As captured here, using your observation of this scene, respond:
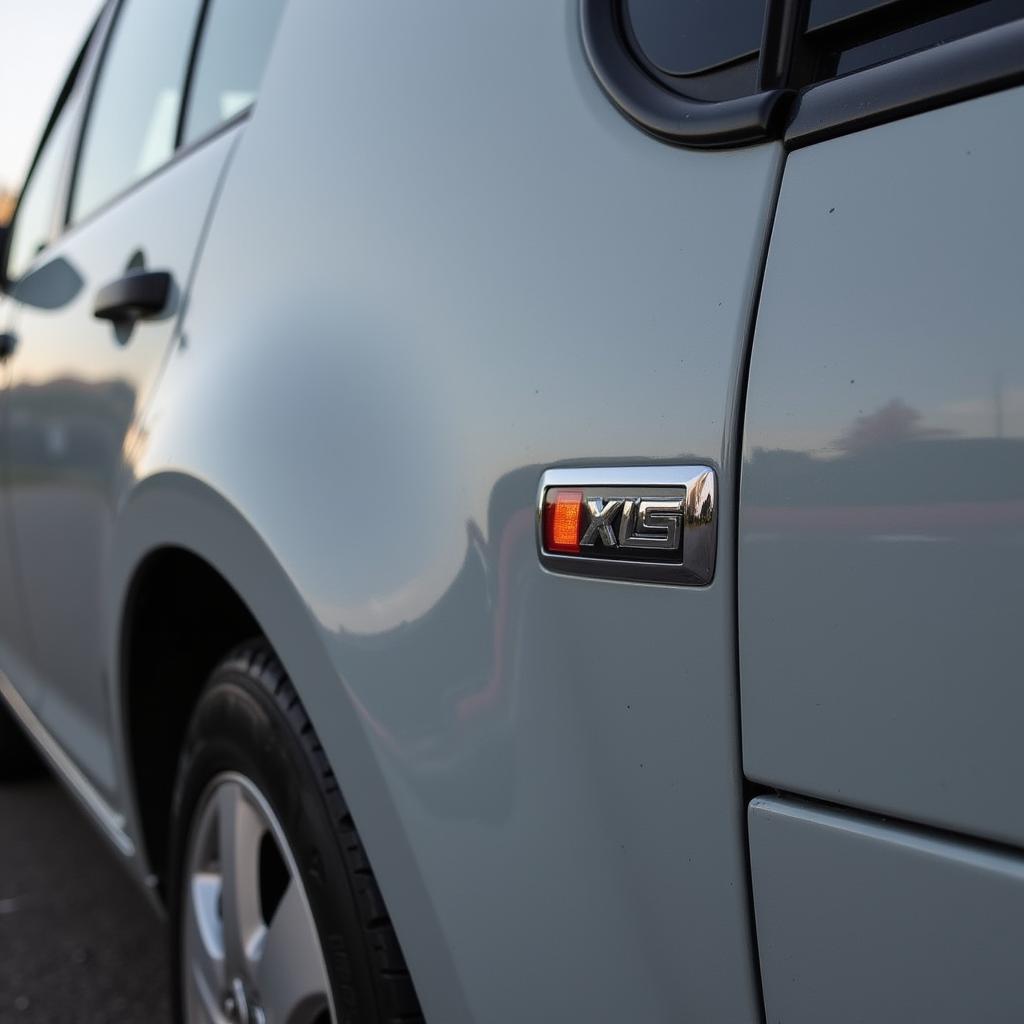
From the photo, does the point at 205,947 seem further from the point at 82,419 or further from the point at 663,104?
the point at 663,104

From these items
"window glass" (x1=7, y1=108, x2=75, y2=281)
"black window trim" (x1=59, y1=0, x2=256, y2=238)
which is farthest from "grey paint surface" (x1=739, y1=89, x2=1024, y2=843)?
"window glass" (x1=7, y1=108, x2=75, y2=281)

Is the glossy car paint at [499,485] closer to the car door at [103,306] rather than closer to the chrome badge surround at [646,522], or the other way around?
the chrome badge surround at [646,522]

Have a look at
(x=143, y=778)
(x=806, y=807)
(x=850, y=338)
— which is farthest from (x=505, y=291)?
(x=143, y=778)

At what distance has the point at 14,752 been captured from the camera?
3.51 m

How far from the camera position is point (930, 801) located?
624mm

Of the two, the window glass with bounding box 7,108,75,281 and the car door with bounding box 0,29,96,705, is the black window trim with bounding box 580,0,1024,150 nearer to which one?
the car door with bounding box 0,29,96,705

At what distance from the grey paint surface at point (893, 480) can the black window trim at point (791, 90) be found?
14 mm

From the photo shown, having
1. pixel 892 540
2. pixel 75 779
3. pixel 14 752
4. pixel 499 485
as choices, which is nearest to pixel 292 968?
pixel 499 485

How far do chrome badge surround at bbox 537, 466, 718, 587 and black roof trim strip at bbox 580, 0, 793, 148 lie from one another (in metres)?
0.23

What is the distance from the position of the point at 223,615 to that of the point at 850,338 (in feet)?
3.59

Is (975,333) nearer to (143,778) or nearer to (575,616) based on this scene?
(575,616)

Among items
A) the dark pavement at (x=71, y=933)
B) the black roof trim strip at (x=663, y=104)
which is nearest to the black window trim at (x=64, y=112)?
the dark pavement at (x=71, y=933)

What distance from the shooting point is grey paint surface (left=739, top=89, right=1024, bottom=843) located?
60 cm

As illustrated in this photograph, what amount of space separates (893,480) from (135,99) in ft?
6.54
